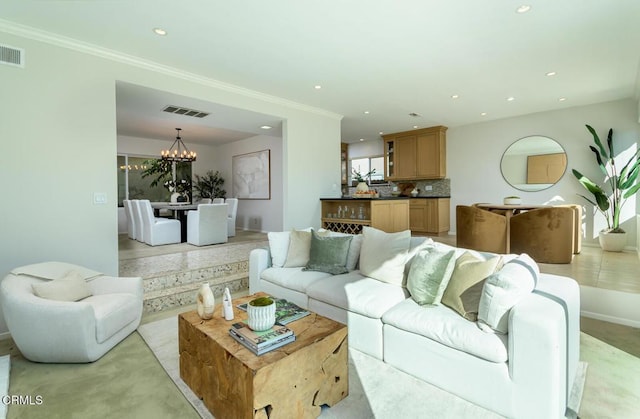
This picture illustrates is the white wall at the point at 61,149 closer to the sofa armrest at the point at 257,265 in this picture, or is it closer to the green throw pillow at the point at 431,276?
the sofa armrest at the point at 257,265

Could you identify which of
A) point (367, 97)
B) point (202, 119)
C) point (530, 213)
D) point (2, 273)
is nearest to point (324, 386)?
point (2, 273)

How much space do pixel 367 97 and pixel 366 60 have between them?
1.33 m

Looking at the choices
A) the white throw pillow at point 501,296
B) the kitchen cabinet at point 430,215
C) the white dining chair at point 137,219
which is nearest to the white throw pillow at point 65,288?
the white throw pillow at point 501,296

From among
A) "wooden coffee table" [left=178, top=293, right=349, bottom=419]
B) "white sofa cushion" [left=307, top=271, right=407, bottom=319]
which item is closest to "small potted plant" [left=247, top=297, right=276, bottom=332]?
"wooden coffee table" [left=178, top=293, right=349, bottom=419]

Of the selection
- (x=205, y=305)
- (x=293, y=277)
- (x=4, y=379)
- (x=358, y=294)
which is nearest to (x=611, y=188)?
(x=358, y=294)

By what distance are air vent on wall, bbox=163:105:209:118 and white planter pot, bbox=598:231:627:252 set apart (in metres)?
6.82

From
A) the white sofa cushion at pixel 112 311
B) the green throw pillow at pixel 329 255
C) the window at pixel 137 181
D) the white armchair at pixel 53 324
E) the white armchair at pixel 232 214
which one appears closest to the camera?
the white armchair at pixel 53 324

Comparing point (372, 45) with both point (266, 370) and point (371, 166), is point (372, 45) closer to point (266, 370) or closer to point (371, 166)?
point (266, 370)

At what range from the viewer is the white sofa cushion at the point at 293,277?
3.00 meters

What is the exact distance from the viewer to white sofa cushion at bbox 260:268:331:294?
2998mm

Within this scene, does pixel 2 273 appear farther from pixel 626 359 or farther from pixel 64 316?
pixel 626 359

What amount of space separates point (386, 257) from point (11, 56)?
3981mm

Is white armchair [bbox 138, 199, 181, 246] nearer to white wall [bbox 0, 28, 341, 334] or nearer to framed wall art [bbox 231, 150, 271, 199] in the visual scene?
white wall [bbox 0, 28, 341, 334]

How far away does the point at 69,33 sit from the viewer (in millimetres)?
2971
